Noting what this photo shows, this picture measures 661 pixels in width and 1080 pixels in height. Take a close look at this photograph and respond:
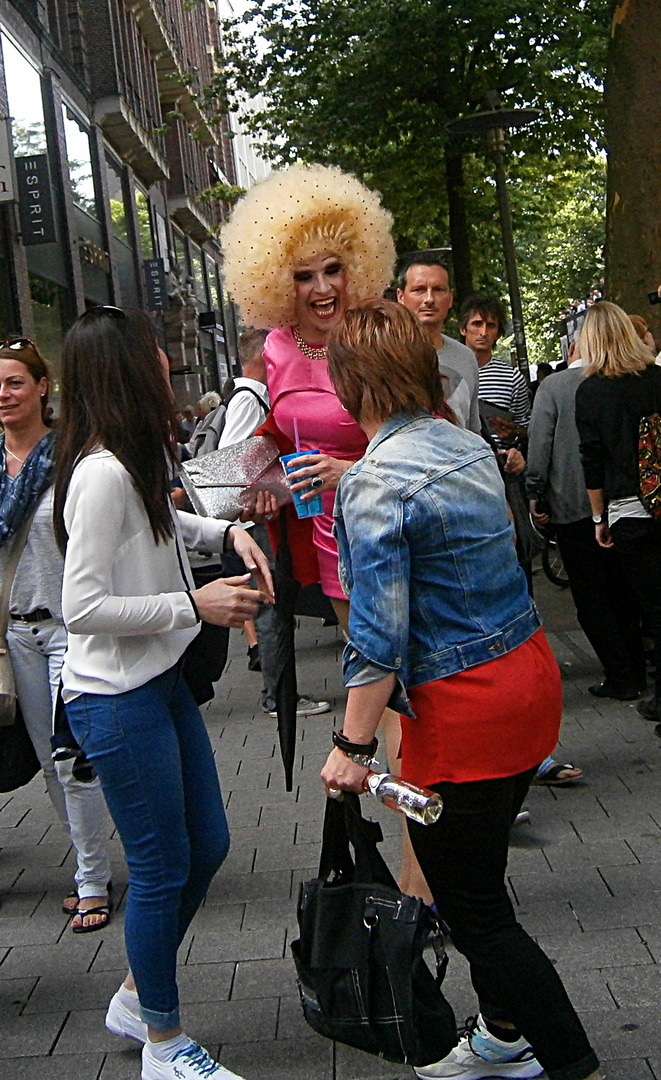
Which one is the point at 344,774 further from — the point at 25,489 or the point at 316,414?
the point at 25,489

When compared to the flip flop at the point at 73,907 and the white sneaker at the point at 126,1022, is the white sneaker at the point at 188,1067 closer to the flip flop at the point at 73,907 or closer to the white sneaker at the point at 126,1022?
the white sneaker at the point at 126,1022

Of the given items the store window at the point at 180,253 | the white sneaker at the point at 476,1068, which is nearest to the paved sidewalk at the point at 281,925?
the white sneaker at the point at 476,1068

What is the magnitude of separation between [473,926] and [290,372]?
1.76 m

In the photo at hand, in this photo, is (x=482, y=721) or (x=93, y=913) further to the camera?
(x=93, y=913)

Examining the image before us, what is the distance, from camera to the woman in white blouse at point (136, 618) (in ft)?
10.1

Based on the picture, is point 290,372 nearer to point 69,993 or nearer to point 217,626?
point 217,626

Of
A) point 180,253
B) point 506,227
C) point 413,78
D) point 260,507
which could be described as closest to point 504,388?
point 260,507

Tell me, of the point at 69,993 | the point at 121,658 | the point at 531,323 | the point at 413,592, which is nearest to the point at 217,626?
the point at 121,658

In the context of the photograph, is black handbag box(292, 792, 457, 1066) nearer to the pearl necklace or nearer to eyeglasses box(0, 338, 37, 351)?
the pearl necklace

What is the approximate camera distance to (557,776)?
5648 mm

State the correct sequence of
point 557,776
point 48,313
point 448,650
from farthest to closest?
point 48,313 → point 557,776 → point 448,650

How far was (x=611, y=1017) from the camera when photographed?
350 cm

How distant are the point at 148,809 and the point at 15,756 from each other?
159 centimetres

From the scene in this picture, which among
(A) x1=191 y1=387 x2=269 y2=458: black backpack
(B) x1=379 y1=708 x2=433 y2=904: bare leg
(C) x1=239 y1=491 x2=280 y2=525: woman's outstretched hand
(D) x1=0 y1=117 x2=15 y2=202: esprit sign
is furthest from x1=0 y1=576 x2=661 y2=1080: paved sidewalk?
(D) x1=0 y1=117 x2=15 y2=202: esprit sign
